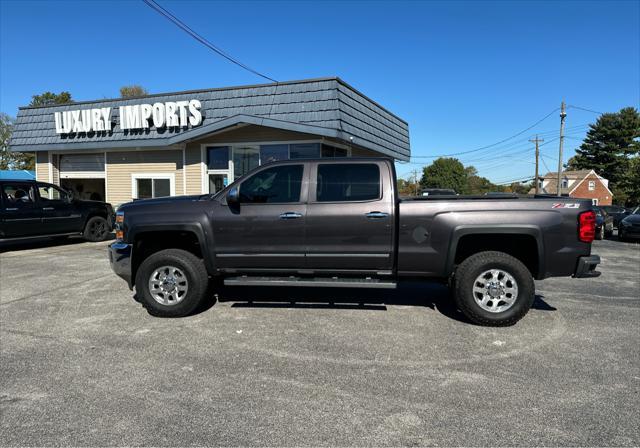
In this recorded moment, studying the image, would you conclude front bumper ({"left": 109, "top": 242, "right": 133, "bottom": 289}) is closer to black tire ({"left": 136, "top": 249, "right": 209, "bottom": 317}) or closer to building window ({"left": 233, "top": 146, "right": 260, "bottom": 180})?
black tire ({"left": 136, "top": 249, "right": 209, "bottom": 317})

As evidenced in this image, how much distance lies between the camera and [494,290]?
515 cm

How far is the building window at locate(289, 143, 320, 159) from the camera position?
12898mm

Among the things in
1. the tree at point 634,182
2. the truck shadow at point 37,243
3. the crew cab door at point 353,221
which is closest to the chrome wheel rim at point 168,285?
the crew cab door at point 353,221

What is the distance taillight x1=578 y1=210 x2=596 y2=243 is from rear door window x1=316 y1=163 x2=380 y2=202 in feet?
7.77

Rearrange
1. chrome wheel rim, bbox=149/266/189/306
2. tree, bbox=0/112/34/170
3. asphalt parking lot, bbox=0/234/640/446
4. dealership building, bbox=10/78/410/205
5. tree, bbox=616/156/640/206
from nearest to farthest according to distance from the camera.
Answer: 1. asphalt parking lot, bbox=0/234/640/446
2. chrome wheel rim, bbox=149/266/189/306
3. dealership building, bbox=10/78/410/205
4. tree, bbox=616/156/640/206
5. tree, bbox=0/112/34/170

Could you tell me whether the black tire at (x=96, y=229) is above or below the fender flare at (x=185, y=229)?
below

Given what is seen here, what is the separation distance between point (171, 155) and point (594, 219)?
44.2 ft

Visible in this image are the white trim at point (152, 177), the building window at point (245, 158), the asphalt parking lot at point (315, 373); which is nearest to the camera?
the asphalt parking lot at point (315, 373)

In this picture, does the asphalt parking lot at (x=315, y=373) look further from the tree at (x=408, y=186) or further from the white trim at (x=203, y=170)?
the tree at (x=408, y=186)

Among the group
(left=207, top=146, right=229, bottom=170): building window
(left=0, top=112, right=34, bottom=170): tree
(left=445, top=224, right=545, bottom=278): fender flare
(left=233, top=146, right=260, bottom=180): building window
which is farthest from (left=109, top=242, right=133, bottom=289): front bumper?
(left=0, top=112, right=34, bottom=170): tree

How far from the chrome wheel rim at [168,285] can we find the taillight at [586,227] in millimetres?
4798

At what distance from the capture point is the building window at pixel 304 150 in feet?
42.3

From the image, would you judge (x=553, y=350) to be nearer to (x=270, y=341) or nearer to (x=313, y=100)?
(x=270, y=341)

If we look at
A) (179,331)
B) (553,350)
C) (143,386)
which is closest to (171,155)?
(179,331)
